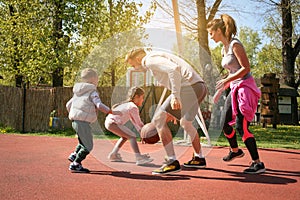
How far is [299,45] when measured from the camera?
23.6m

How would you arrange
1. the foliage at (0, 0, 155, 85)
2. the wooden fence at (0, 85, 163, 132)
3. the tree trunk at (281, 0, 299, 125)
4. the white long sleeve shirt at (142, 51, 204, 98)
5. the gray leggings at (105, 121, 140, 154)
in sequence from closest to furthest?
the white long sleeve shirt at (142, 51, 204, 98)
the gray leggings at (105, 121, 140, 154)
the wooden fence at (0, 85, 163, 132)
the foliage at (0, 0, 155, 85)
the tree trunk at (281, 0, 299, 125)

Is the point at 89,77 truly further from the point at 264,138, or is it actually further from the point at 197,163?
the point at 264,138

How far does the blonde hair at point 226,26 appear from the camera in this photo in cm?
450

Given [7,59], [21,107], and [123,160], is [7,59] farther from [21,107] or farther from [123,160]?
[123,160]

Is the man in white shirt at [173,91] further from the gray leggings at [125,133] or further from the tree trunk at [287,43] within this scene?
the tree trunk at [287,43]

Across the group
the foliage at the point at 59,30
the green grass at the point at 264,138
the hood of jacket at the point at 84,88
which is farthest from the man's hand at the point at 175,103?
the foliage at the point at 59,30

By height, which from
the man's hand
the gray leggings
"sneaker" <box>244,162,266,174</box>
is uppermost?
the man's hand

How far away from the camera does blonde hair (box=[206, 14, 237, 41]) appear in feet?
14.8

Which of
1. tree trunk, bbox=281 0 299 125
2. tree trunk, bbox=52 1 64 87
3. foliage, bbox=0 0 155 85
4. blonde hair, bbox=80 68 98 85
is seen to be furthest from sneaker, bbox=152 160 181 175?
tree trunk, bbox=281 0 299 125

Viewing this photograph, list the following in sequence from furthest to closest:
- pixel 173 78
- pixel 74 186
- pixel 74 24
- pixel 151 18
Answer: pixel 74 24, pixel 151 18, pixel 173 78, pixel 74 186

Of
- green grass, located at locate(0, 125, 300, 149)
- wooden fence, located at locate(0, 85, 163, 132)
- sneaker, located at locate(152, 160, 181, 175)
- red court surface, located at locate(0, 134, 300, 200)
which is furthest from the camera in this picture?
wooden fence, located at locate(0, 85, 163, 132)

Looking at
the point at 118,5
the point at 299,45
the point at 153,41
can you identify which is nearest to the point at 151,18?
the point at 118,5

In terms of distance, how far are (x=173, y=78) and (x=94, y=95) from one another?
106cm

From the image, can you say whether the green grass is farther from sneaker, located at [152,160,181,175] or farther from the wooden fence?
sneaker, located at [152,160,181,175]
